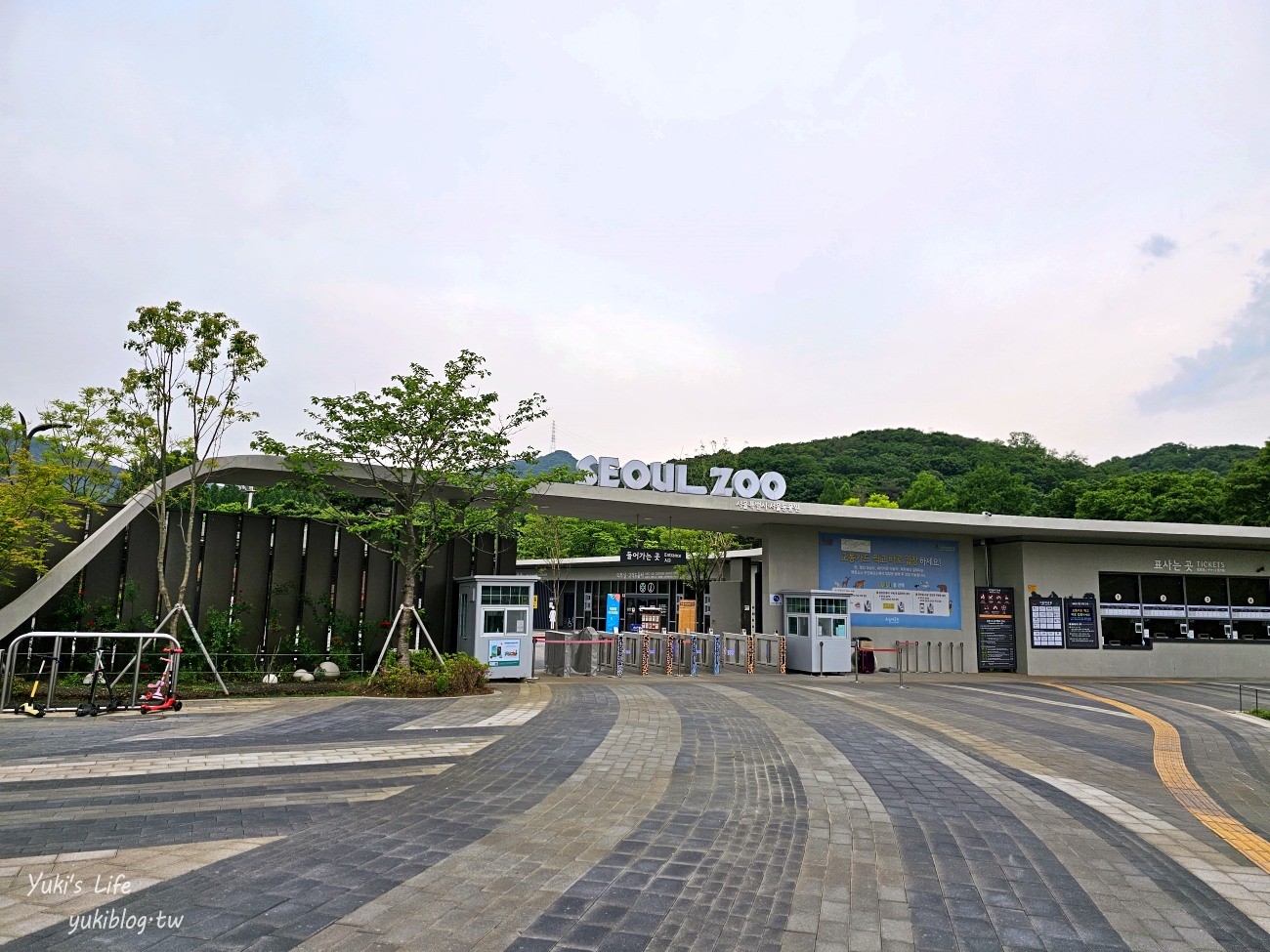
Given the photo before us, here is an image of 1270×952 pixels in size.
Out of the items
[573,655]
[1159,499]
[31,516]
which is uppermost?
[1159,499]

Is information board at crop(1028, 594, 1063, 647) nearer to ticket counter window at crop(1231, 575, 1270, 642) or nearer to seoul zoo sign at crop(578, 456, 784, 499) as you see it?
ticket counter window at crop(1231, 575, 1270, 642)

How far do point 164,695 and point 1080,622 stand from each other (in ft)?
83.7

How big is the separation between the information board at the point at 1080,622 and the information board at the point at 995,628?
170cm

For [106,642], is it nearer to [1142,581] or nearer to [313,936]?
[313,936]

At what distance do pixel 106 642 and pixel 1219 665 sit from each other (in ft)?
104

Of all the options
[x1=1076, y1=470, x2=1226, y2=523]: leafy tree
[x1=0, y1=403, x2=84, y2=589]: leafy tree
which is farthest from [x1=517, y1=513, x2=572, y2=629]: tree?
[x1=1076, y1=470, x2=1226, y2=523]: leafy tree

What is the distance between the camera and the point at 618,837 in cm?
589

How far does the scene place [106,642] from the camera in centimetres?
1541

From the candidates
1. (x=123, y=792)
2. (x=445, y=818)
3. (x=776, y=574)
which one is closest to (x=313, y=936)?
(x=445, y=818)

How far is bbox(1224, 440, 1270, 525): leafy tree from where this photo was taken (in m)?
46.2

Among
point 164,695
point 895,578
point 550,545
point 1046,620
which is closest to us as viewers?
point 164,695

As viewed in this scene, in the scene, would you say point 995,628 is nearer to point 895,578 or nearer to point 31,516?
point 895,578

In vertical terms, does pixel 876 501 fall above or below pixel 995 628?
above

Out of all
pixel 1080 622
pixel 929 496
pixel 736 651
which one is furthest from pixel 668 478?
pixel 929 496
